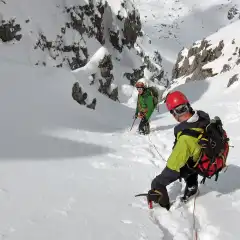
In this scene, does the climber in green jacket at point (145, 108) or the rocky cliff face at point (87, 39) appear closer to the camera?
the climber in green jacket at point (145, 108)

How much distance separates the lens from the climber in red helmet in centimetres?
468

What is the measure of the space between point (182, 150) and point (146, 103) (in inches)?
269

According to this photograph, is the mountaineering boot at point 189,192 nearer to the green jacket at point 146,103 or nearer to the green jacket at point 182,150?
the green jacket at point 182,150

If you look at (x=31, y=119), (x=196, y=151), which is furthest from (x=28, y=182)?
(x=31, y=119)

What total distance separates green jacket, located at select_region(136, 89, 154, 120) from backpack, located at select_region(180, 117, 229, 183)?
20.9 ft

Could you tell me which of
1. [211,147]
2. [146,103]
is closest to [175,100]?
[211,147]


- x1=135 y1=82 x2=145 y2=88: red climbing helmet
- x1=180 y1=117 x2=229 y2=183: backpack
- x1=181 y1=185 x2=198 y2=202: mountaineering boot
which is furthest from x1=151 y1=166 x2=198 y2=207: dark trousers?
x1=135 y1=82 x2=145 y2=88: red climbing helmet

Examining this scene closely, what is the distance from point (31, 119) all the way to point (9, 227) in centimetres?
579

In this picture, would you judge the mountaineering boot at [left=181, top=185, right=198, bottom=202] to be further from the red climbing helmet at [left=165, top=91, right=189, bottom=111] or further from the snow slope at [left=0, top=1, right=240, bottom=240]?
the red climbing helmet at [left=165, top=91, right=189, bottom=111]

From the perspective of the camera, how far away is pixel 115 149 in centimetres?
893

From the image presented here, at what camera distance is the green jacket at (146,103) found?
11312mm

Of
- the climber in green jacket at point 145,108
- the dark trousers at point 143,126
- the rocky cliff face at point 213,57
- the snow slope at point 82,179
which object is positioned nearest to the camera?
the snow slope at point 82,179

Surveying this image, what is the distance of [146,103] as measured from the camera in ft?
37.4

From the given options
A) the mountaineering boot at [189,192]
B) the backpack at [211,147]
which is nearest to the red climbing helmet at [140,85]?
the mountaineering boot at [189,192]
